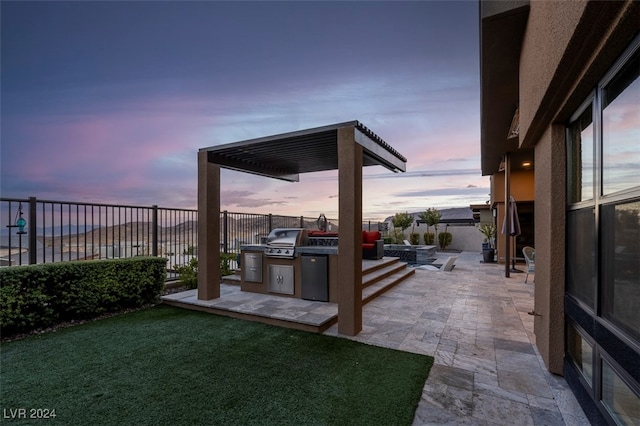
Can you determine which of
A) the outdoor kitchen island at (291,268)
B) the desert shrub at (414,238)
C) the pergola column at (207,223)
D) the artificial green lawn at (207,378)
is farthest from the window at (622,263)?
the desert shrub at (414,238)

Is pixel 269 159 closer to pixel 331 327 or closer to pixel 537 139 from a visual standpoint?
pixel 331 327

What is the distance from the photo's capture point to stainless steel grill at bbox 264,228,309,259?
580cm

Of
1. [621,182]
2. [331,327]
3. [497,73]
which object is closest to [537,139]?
[497,73]

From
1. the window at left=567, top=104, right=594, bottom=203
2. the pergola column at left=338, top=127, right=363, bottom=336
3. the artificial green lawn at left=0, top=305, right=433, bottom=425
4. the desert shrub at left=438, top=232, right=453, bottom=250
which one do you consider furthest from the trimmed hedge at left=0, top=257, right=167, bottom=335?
the desert shrub at left=438, top=232, right=453, bottom=250

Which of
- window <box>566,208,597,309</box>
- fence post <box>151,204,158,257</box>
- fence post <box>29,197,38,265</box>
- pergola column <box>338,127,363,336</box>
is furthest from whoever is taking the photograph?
fence post <box>151,204,158,257</box>

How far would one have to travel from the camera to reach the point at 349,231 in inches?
159

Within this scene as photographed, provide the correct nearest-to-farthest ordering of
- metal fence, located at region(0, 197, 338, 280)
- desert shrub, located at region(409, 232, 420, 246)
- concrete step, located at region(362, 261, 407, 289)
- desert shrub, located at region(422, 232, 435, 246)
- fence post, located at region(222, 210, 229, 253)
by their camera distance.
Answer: metal fence, located at region(0, 197, 338, 280)
concrete step, located at region(362, 261, 407, 289)
fence post, located at region(222, 210, 229, 253)
desert shrub, located at region(422, 232, 435, 246)
desert shrub, located at region(409, 232, 420, 246)

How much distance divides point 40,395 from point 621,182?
476cm

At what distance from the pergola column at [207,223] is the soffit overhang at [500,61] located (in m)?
4.80

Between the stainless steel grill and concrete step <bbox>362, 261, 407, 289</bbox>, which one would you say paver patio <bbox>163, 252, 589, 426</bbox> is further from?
the stainless steel grill

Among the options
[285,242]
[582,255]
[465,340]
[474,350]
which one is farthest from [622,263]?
[285,242]

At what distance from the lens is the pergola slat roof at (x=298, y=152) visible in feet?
14.3

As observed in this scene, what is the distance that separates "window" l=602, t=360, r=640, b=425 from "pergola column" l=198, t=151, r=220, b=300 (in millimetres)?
5394

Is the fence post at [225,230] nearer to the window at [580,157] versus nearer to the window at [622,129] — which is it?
the window at [580,157]
